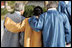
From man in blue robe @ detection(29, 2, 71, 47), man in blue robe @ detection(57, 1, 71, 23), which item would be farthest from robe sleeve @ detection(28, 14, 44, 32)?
man in blue robe @ detection(57, 1, 71, 23)

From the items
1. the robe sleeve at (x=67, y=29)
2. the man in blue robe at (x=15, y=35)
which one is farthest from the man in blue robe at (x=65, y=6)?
the man in blue robe at (x=15, y=35)

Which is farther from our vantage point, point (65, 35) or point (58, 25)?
point (65, 35)

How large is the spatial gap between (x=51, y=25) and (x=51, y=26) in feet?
0.06

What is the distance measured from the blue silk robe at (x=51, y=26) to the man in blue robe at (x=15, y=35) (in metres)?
0.42

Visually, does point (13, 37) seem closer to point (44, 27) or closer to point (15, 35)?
point (15, 35)

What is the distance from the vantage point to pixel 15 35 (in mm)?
3506

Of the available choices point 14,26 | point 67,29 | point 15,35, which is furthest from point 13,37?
point 67,29

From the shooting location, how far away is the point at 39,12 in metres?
3.03

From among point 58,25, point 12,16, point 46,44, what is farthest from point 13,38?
point 58,25

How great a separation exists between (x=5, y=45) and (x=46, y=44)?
1.04m

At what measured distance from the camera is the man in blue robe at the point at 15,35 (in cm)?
335

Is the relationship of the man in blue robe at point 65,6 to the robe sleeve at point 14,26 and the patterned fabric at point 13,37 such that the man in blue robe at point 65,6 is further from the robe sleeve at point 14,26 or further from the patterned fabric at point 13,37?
the robe sleeve at point 14,26

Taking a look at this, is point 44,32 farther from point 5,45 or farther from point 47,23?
point 5,45

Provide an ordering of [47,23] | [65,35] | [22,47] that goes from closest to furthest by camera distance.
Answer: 1. [47,23]
2. [65,35]
3. [22,47]
